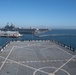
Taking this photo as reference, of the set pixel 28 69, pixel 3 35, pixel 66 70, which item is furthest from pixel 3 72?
pixel 3 35

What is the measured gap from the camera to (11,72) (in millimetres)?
30484

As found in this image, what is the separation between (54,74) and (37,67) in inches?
220

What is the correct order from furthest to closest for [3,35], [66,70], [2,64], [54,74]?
[3,35]
[2,64]
[66,70]
[54,74]

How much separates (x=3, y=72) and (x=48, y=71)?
835cm

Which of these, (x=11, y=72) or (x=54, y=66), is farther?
(x=54, y=66)

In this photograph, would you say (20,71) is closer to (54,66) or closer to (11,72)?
(11,72)

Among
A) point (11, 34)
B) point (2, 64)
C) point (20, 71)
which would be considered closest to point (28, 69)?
point (20, 71)

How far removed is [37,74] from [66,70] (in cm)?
616

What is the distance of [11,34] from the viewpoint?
175 m

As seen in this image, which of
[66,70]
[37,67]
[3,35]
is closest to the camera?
[66,70]

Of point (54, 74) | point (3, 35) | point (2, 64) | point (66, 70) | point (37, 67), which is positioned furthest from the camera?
point (3, 35)

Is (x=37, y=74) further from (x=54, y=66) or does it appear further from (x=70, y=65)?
(x=70, y=65)

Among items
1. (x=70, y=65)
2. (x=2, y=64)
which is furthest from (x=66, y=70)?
(x=2, y=64)

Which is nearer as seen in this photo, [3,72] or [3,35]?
[3,72]
